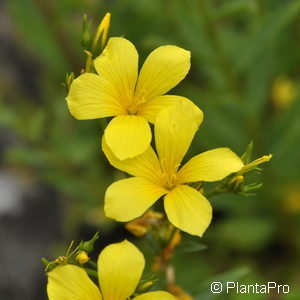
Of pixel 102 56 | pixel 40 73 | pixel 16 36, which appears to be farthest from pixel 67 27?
pixel 102 56

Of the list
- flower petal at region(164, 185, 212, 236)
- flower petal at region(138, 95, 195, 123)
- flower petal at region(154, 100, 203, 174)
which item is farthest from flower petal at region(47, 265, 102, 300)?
flower petal at region(138, 95, 195, 123)

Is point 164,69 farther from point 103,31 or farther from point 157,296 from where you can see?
point 157,296

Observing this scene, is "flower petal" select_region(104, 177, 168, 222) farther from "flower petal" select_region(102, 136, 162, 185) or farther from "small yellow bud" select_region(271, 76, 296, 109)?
"small yellow bud" select_region(271, 76, 296, 109)

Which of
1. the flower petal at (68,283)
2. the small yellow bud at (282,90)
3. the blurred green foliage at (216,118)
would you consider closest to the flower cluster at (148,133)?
the flower petal at (68,283)

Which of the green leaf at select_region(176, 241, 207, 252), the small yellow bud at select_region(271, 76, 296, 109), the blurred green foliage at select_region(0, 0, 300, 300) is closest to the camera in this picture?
the green leaf at select_region(176, 241, 207, 252)

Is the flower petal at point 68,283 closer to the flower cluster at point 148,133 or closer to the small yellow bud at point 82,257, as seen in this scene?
the small yellow bud at point 82,257

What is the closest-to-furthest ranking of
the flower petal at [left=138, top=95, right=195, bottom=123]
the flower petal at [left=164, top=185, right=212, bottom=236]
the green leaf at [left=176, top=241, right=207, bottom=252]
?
the flower petal at [left=164, top=185, right=212, bottom=236]
the flower petal at [left=138, top=95, right=195, bottom=123]
the green leaf at [left=176, top=241, right=207, bottom=252]

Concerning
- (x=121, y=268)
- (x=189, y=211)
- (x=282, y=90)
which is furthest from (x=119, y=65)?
(x=282, y=90)
